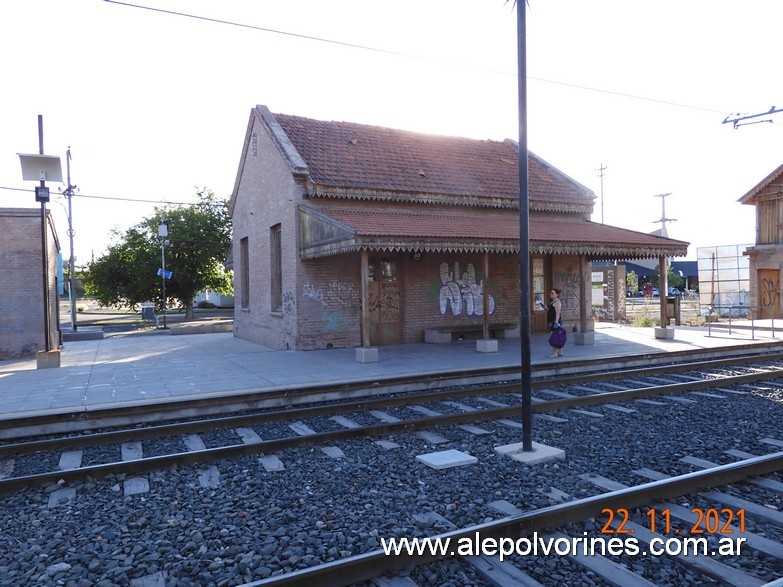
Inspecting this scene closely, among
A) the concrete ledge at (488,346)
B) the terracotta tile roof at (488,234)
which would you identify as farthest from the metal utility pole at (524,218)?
the concrete ledge at (488,346)

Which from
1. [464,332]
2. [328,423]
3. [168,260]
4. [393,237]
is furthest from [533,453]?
[168,260]

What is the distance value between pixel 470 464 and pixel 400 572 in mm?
2397

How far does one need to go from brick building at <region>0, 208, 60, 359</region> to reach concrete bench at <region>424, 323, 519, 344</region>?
10.9m

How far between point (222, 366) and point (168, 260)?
29072mm

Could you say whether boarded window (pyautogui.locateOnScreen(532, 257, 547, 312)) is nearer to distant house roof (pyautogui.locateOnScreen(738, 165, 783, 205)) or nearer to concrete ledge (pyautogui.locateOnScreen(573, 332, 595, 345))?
concrete ledge (pyautogui.locateOnScreen(573, 332, 595, 345))

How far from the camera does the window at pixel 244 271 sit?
22062mm

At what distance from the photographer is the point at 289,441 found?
6.71 meters

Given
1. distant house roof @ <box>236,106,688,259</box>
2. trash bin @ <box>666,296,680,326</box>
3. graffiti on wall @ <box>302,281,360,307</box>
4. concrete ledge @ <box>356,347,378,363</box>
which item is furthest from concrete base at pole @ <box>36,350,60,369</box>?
trash bin @ <box>666,296,680,326</box>

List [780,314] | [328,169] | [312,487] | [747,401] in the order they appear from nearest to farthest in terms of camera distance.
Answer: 1. [312,487]
2. [747,401]
3. [328,169]
4. [780,314]

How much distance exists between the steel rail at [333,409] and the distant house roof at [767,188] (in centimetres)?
2375

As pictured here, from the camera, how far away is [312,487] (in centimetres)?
545

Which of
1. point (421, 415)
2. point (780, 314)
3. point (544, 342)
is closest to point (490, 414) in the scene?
point (421, 415)

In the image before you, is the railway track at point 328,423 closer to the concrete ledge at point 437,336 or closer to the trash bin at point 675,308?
the concrete ledge at point 437,336

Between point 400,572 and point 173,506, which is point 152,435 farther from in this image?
point 400,572
